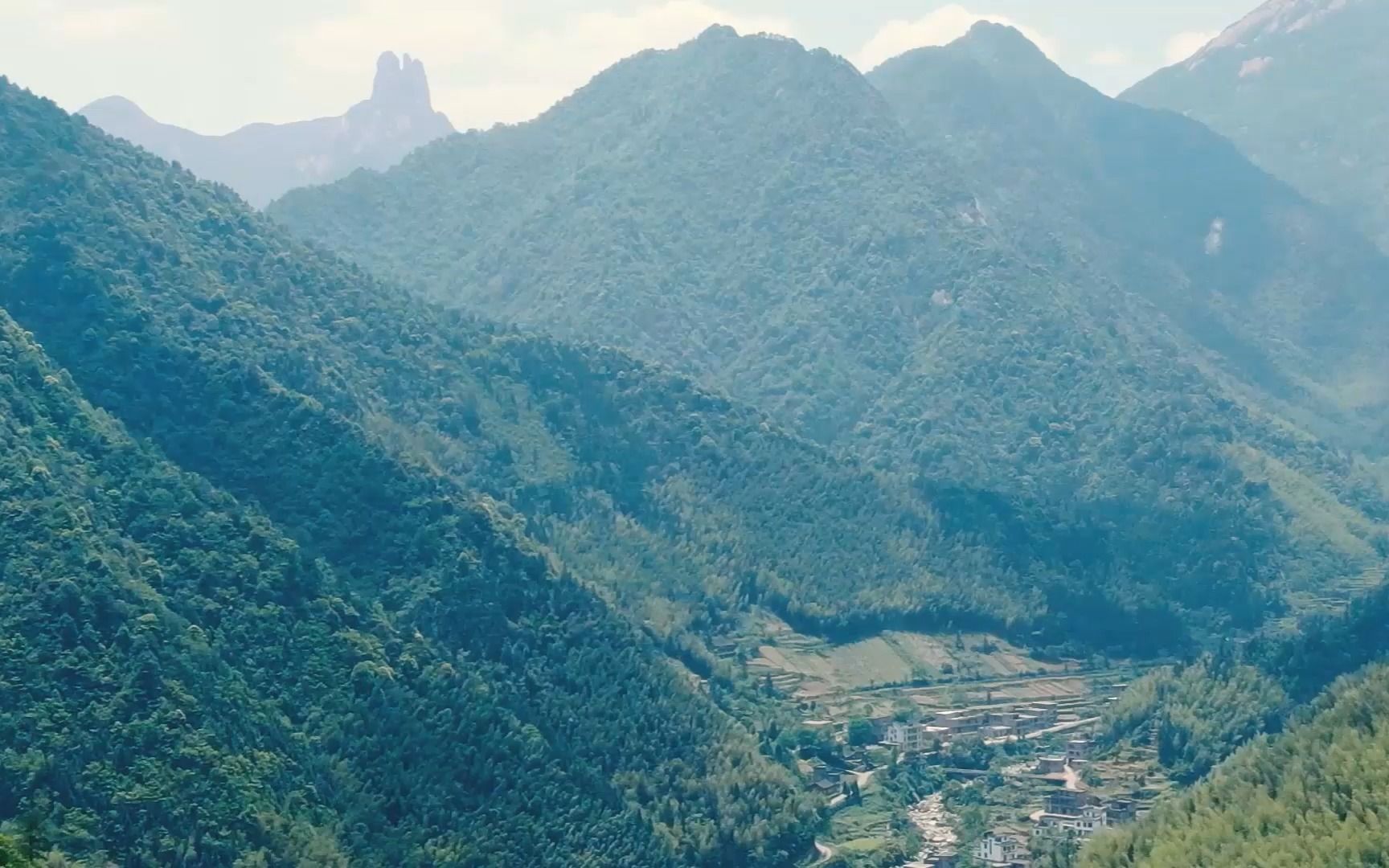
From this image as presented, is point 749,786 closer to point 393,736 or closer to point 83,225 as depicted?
point 393,736

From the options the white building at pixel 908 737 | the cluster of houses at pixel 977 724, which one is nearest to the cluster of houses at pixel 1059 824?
the white building at pixel 908 737

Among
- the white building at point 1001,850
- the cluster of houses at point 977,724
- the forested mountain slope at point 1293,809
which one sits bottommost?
the cluster of houses at point 977,724

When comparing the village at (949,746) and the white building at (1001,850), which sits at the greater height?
the white building at (1001,850)

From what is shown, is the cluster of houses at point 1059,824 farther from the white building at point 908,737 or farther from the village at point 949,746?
the white building at point 908,737

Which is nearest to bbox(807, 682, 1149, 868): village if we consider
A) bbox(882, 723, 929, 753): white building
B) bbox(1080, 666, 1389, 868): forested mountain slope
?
bbox(882, 723, 929, 753): white building

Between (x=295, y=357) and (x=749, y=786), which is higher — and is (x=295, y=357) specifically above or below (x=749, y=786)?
above

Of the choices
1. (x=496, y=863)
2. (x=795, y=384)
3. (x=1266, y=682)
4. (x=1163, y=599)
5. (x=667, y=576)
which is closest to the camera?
(x=496, y=863)

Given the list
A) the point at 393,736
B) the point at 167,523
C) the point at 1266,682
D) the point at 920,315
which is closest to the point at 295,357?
the point at 167,523

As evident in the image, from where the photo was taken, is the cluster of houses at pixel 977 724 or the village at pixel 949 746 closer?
the village at pixel 949 746

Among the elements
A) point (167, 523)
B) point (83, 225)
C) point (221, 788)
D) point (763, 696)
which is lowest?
point (763, 696)
